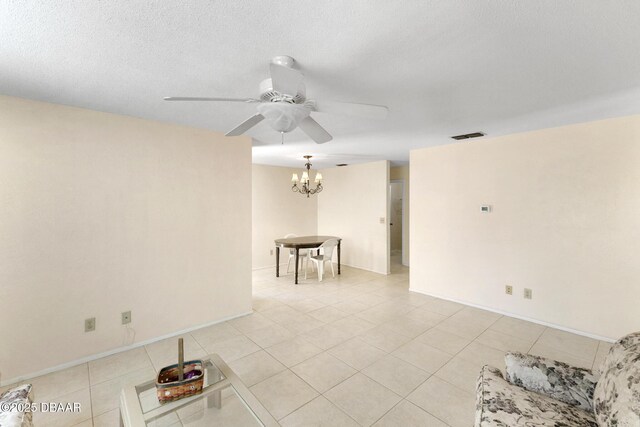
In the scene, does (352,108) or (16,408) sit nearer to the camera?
(16,408)

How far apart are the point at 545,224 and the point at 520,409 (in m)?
2.63

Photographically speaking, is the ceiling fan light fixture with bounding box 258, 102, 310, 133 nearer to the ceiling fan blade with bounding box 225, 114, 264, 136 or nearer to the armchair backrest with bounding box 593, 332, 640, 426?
the ceiling fan blade with bounding box 225, 114, 264, 136

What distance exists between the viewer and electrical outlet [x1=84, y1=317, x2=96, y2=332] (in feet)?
8.20

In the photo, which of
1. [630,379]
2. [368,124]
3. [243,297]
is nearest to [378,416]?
[630,379]

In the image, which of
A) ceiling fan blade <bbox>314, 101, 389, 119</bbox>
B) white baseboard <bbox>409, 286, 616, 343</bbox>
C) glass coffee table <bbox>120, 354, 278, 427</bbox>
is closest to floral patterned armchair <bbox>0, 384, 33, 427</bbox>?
glass coffee table <bbox>120, 354, 278, 427</bbox>

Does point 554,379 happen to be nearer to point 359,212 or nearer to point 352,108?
point 352,108

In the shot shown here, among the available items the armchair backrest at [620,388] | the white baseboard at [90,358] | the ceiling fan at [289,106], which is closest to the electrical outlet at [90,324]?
the white baseboard at [90,358]

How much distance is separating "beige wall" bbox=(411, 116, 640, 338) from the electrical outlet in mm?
4223

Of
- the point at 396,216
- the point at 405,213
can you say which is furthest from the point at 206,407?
the point at 396,216

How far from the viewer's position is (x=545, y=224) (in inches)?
125

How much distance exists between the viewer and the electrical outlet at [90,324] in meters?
2.50

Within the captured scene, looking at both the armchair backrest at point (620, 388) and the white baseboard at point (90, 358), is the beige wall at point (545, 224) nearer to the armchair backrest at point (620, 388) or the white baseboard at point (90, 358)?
the armchair backrest at point (620, 388)

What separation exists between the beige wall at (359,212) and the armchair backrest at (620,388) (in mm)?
4068

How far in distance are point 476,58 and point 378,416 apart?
2404mm
